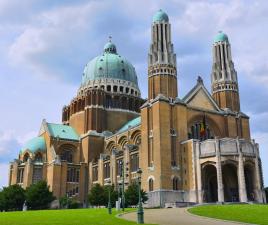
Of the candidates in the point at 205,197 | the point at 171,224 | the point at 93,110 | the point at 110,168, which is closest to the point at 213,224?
the point at 171,224

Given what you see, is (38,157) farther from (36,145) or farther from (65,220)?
(65,220)

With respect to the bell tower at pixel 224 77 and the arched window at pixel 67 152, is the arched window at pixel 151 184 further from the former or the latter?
the arched window at pixel 67 152

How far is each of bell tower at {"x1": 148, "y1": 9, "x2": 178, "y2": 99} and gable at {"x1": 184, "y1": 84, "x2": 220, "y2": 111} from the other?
389 centimetres

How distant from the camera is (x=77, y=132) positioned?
88.3 metres

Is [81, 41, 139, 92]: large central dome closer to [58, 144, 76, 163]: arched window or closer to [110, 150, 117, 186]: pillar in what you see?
[58, 144, 76, 163]: arched window

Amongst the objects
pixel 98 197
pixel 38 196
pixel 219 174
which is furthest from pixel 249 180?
pixel 38 196

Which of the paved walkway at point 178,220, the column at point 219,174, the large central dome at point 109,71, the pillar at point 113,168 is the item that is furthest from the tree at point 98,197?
the large central dome at point 109,71

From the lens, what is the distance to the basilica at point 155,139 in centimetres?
5988

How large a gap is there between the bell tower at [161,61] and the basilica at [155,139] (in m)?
0.18

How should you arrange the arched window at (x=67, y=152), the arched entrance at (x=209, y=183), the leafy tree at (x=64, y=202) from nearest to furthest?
the arched entrance at (x=209, y=183)
the leafy tree at (x=64, y=202)
the arched window at (x=67, y=152)

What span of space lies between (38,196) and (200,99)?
3247 centimetres

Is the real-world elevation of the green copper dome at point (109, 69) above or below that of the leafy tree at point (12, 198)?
above

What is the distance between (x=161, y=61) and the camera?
67.6 meters

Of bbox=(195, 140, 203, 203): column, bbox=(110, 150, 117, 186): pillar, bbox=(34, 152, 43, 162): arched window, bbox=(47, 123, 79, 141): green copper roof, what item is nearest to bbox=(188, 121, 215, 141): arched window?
bbox=(195, 140, 203, 203): column
